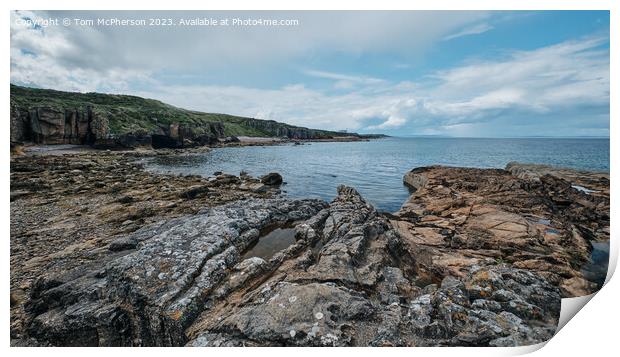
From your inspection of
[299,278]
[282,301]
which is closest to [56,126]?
[299,278]

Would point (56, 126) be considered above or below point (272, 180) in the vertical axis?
above

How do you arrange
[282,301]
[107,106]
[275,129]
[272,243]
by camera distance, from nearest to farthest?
[282,301], [272,243], [107,106], [275,129]

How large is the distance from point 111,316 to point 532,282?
29.3 feet

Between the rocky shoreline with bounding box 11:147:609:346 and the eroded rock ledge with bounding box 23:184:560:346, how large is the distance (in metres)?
0.03

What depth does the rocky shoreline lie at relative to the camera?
525 centimetres

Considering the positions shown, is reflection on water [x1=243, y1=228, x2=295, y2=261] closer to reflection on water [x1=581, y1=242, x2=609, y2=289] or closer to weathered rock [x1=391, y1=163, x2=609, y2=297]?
weathered rock [x1=391, y1=163, x2=609, y2=297]

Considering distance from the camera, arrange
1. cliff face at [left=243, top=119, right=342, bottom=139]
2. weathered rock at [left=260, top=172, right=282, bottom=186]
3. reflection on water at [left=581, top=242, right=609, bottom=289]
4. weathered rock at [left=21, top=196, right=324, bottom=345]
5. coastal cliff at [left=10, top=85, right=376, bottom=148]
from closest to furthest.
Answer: weathered rock at [left=21, top=196, right=324, bottom=345] < reflection on water at [left=581, top=242, right=609, bottom=289] < weathered rock at [left=260, top=172, right=282, bottom=186] < coastal cliff at [left=10, top=85, right=376, bottom=148] < cliff face at [left=243, top=119, right=342, bottom=139]

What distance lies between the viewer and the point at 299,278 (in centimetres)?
637

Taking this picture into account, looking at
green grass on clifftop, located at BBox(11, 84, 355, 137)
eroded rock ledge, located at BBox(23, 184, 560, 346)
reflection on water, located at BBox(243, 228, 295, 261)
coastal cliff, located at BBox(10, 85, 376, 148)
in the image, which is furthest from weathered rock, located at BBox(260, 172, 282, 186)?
coastal cliff, located at BBox(10, 85, 376, 148)

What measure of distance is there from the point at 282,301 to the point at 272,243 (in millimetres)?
3873

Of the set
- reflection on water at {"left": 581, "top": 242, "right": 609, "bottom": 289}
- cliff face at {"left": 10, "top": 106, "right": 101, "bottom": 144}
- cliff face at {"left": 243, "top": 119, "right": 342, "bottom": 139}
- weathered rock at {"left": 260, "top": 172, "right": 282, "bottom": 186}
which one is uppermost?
cliff face at {"left": 243, "top": 119, "right": 342, "bottom": 139}

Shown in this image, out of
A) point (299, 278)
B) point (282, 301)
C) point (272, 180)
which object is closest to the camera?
point (282, 301)

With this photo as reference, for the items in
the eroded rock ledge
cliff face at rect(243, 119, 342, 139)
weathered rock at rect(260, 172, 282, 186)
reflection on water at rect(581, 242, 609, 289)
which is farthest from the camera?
cliff face at rect(243, 119, 342, 139)

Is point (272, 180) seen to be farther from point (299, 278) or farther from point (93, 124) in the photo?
point (93, 124)
